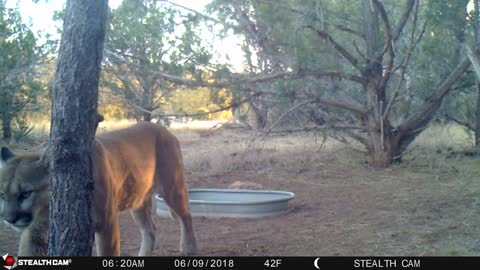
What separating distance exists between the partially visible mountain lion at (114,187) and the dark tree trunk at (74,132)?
2.13 ft

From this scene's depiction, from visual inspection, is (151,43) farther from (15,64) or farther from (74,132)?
(74,132)

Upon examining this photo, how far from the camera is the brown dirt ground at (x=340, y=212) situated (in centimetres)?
641

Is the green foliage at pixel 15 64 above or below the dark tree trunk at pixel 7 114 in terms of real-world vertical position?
above

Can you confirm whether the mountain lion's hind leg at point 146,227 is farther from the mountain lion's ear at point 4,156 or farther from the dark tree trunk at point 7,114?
the dark tree trunk at point 7,114

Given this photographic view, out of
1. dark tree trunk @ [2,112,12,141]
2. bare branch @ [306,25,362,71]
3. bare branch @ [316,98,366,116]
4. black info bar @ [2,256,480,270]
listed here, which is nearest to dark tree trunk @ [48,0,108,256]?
black info bar @ [2,256,480,270]

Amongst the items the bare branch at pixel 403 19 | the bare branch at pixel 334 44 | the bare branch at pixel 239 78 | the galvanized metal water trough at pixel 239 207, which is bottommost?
the galvanized metal water trough at pixel 239 207

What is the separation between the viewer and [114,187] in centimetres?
539

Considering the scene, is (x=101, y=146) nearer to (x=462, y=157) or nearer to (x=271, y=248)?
(x=271, y=248)

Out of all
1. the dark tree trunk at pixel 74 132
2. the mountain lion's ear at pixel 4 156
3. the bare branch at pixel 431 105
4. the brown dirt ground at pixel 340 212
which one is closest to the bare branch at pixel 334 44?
the bare branch at pixel 431 105

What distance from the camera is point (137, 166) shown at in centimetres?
611

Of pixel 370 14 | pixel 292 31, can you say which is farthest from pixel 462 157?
pixel 292 31

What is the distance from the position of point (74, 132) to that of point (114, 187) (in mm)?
1526

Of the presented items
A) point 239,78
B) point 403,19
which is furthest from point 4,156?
point 403,19

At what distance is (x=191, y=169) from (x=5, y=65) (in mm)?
4974
